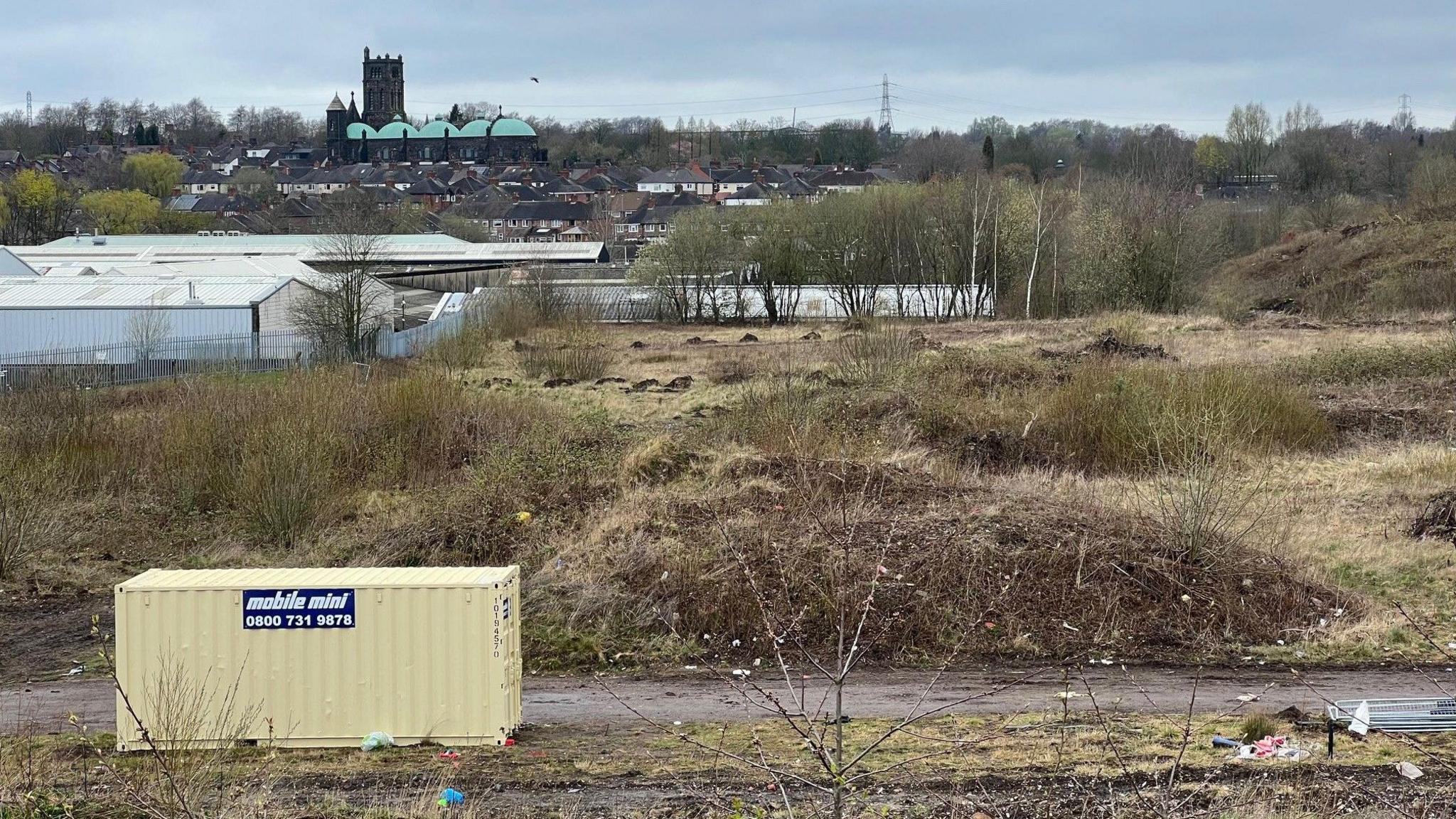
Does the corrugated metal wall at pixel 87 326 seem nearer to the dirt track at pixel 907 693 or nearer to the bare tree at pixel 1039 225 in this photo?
the bare tree at pixel 1039 225

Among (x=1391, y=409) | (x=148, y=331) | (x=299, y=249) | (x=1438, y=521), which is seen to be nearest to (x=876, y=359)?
(x=1391, y=409)

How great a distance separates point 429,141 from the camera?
175 m

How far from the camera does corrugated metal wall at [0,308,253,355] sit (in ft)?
137

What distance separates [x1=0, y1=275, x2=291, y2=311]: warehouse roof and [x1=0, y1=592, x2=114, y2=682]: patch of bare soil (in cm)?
2819

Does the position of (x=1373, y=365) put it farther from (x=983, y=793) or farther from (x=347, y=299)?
(x=347, y=299)

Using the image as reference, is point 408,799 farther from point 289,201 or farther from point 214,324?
point 289,201

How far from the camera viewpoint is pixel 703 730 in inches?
422

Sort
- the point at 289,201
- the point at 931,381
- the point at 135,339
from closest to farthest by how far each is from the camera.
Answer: the point at 931,381 < the point at 135,339 < the point at 289,201

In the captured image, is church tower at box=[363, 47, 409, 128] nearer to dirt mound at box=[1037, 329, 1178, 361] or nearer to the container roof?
dirt mound at box=[1037, 329, 1178, 361]

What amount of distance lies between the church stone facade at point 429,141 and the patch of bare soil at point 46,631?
164 m

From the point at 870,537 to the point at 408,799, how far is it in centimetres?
759

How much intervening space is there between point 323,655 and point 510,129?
173307mm

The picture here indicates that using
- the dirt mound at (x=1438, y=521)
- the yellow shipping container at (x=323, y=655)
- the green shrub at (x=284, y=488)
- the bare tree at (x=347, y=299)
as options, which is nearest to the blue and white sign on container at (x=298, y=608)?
the yellow shipping container at (x=323, y=655)

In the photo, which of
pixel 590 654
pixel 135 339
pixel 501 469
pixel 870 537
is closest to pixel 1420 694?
pixel 870 537
